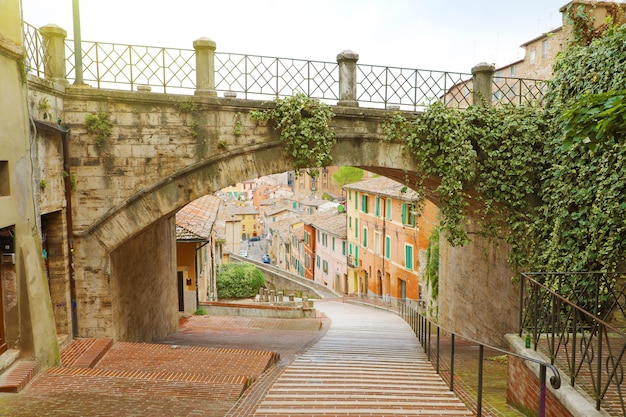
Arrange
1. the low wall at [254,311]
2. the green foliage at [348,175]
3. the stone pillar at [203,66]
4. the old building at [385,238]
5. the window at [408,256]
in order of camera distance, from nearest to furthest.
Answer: the stone pillar at [203,66] → the low wall at [254,311] → the old building at [385,238] → the window at [408,256] → the green foliage at [348,175]

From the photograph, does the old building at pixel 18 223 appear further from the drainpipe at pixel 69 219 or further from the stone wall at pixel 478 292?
the stone wall at pixel 478 292

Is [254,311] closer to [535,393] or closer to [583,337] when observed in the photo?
[535,393]

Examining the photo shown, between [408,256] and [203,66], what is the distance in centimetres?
2171

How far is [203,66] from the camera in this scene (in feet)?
27.9

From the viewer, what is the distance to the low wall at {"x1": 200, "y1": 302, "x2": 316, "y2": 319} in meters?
18.3

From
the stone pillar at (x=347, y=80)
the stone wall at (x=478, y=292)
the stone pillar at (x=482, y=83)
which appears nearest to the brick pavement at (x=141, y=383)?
the stone pillar at (x=347, y=80)

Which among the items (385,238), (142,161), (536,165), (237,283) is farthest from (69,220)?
(385,238)

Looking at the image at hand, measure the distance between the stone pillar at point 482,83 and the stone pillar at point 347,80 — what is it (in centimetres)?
240

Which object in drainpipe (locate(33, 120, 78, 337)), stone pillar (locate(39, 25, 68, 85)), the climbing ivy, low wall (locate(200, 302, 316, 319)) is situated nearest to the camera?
the climbing ivy

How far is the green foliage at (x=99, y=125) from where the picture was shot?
829cm

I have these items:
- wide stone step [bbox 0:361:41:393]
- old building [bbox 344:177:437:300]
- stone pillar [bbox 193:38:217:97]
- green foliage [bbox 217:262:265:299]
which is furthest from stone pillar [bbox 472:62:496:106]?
green foliage [bbox 217:262:265:299]

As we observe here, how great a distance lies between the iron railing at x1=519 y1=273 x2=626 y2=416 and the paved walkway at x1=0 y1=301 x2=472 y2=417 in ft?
4.06

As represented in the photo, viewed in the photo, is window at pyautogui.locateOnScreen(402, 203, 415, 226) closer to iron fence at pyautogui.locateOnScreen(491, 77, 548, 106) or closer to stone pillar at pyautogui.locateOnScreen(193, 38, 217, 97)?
iron fence at pyautogui.locateOnScreen(491, 77, 548, 106)

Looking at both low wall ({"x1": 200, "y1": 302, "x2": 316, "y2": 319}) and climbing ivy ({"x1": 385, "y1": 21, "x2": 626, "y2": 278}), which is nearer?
climbing ivy ({"x1": 385, "y1": 21, "x2": 626, "y2": 278})
